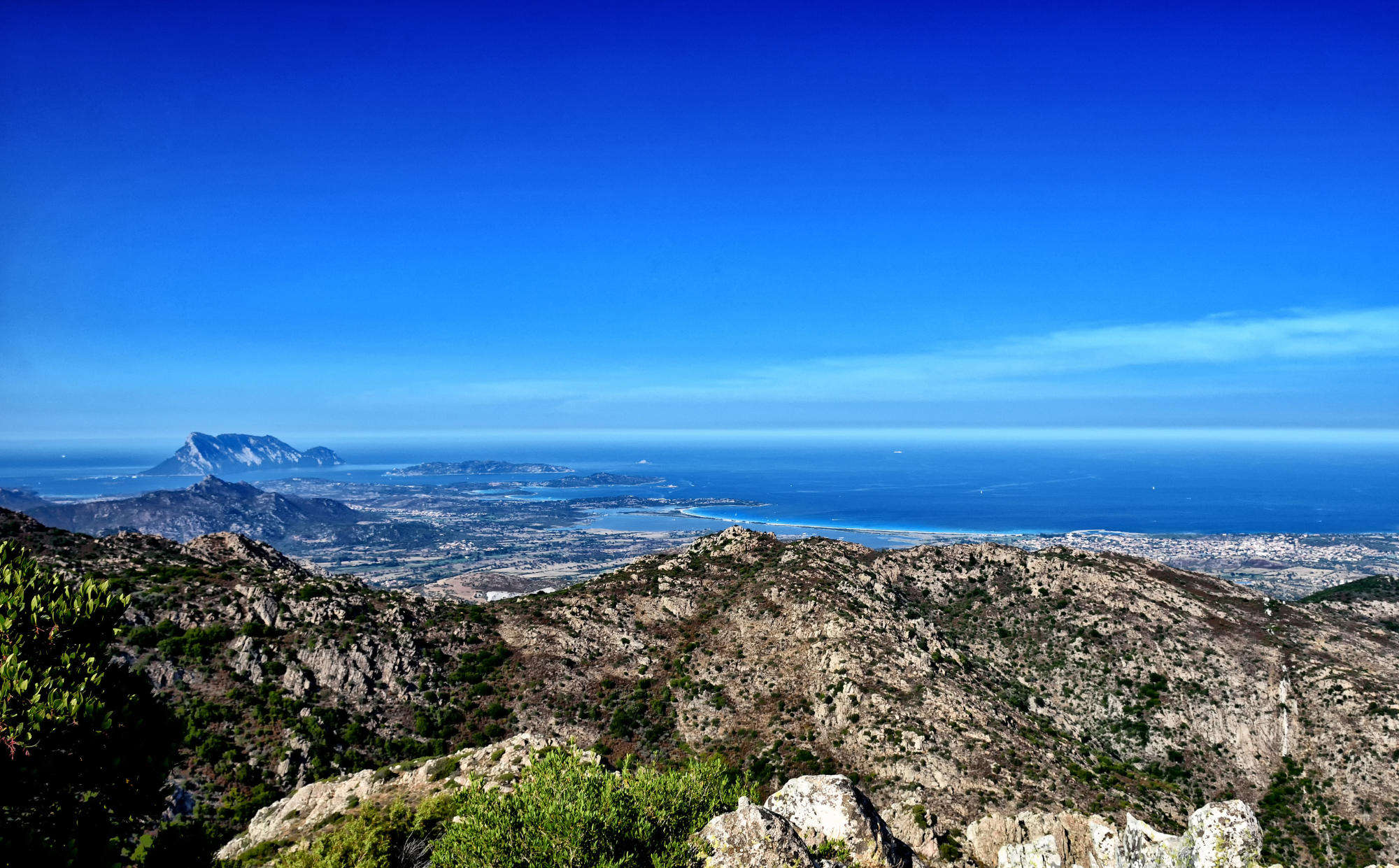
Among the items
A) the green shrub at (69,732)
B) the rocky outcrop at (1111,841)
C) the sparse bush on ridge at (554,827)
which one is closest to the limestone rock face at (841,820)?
the sparse bush on ridge at (554,827)

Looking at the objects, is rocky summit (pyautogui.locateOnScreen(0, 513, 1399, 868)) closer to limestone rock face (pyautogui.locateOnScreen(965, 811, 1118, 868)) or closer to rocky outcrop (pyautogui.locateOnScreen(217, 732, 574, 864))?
limestone rock face (pyautogui.locateOnScreen(965, 811, 1118, 868))

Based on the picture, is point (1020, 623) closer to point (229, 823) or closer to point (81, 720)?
point (229, 823)

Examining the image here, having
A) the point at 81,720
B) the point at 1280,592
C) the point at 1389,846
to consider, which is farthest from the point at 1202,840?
the point at 1280,592

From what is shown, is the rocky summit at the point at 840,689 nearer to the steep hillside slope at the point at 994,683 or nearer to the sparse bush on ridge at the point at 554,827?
the steep hillside slope at the point at 994,683

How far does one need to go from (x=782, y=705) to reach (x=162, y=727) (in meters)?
34.5

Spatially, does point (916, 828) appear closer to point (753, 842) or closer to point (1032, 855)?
point (1032, 855)

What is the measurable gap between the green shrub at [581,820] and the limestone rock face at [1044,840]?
1223cm

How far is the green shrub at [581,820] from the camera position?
1867cm

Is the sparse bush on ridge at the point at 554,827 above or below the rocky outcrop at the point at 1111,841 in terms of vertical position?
above

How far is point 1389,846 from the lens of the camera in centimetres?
3700

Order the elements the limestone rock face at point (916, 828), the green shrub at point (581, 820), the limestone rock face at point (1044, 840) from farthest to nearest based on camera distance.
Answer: the limestone rock face at point (916, 828)
the limestone rock face at point (1044, 840)
the green shrub at point (581, 820)

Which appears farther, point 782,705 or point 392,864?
point 782,705

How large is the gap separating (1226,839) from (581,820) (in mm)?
20286

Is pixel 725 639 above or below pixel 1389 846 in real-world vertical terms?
above
